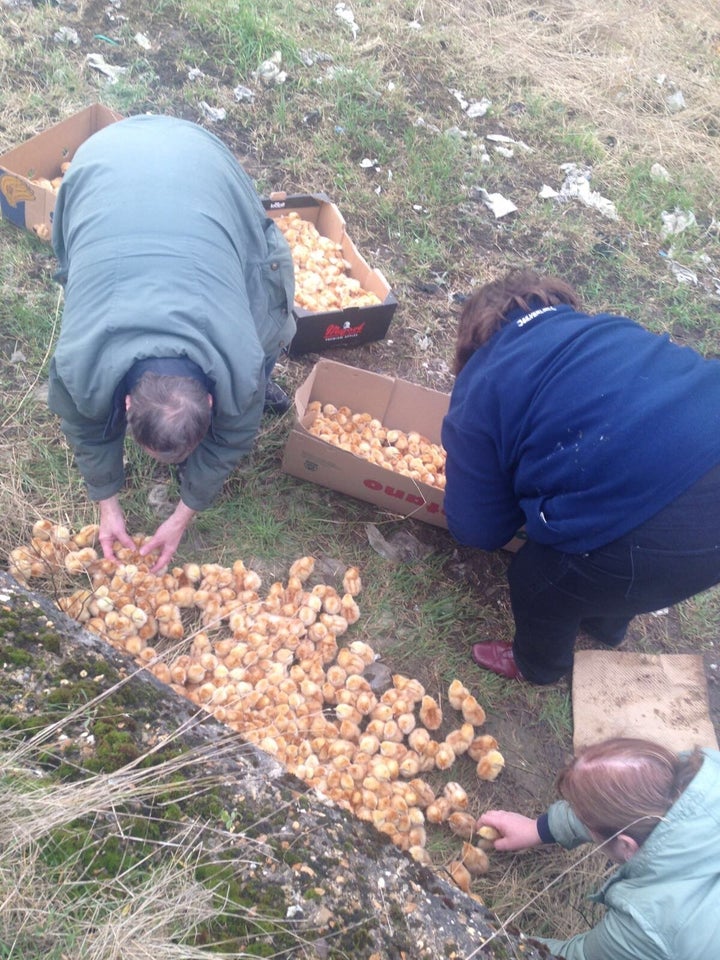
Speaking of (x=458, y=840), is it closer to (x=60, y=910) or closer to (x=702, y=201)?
(x=60, y=910)

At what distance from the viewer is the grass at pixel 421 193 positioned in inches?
123

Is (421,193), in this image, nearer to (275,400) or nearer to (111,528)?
(275,400)

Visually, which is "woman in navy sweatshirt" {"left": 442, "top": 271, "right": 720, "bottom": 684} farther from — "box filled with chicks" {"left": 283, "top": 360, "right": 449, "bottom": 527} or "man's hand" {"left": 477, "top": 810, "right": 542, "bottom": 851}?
"man's hand" {"left": 477, "top": 810, "right": 542, "bottom": 851}

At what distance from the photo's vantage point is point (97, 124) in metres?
4.11

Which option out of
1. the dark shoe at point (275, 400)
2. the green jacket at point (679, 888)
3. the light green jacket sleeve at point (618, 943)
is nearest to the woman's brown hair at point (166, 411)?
the dark shoe at point (275, 400)

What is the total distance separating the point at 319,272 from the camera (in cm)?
403

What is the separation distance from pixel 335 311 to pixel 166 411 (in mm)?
1871

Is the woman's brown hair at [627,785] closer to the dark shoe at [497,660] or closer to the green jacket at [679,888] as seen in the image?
the green jacket at [679,888]

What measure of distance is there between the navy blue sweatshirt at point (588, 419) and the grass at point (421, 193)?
101 centimetres

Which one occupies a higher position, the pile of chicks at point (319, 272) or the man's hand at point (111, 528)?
the pile of chicks at point (319, 272)

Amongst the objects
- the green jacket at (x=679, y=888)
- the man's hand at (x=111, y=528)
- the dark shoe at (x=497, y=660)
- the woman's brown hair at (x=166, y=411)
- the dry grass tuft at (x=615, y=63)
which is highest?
the dry grass tuft at (x=615, y=63)

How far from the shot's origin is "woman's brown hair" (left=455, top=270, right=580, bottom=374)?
2.50m

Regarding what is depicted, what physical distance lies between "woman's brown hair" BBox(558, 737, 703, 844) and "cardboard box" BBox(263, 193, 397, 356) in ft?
8.00

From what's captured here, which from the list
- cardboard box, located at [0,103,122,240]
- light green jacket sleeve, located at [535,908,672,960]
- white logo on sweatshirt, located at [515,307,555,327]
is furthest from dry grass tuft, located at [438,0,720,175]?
light green jacket sleeve, located at [535,908,672,960]
